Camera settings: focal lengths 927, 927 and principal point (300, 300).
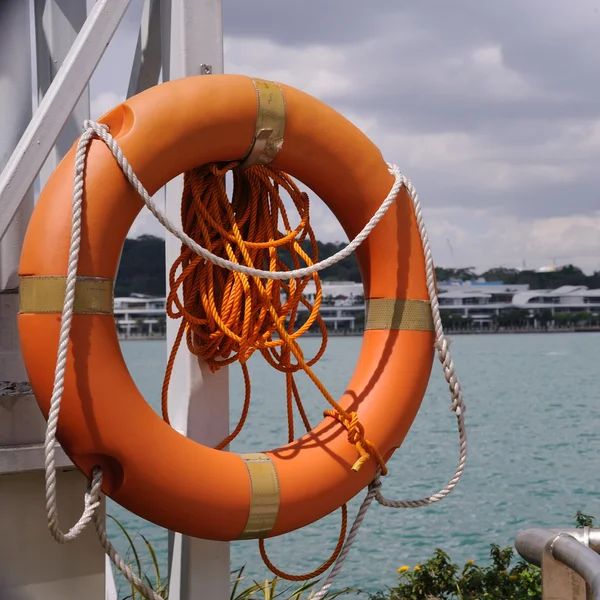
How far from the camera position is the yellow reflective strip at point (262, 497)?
158cm

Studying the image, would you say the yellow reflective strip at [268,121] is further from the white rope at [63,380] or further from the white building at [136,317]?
the white building at [136,317]

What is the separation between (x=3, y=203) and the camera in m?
Answer: 1.61

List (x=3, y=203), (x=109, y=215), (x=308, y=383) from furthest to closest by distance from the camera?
(x=308, y=383) < (x=3, y=203) < (x=109, y=215)

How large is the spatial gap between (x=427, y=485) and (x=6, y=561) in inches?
361

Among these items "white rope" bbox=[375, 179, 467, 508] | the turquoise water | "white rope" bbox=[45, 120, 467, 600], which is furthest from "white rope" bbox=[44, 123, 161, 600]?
the turquoise water

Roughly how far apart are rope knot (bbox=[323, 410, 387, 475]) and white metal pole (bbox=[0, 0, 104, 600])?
1.79 ft

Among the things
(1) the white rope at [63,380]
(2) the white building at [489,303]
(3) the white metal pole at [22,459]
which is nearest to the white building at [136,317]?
(2) the white building at [489,303]

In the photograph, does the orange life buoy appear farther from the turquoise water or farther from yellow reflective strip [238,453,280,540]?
the turquoise water

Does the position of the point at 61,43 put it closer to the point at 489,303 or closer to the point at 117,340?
the point at 117,340

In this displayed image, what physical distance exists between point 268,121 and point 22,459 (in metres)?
0.78

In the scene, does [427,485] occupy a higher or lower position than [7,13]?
lower

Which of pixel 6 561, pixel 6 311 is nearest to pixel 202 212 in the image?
pixel 6 311

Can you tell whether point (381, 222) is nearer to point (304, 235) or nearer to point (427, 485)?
point (304, 235)

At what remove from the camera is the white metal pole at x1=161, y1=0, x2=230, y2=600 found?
5.68 feet
